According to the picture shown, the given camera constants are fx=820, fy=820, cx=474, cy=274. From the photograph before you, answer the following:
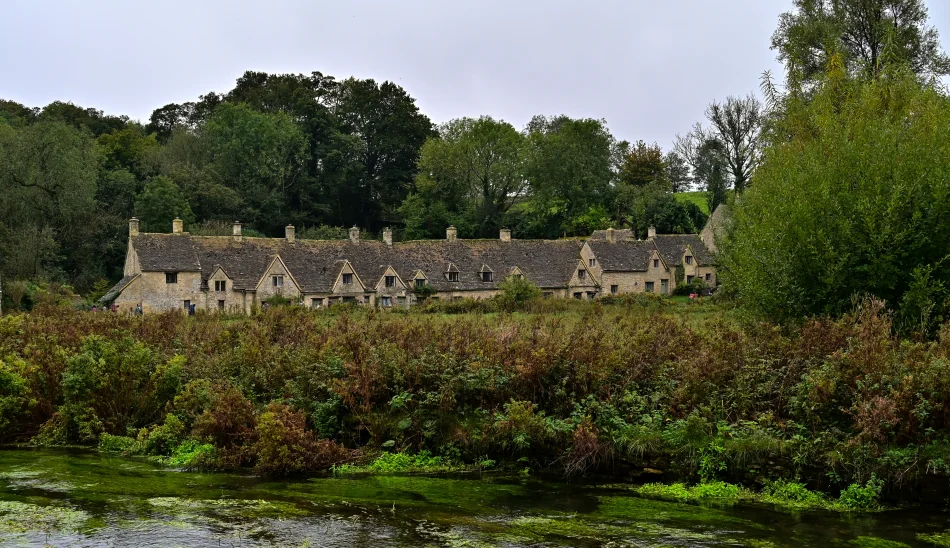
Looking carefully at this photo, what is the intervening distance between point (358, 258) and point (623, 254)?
24366 mm

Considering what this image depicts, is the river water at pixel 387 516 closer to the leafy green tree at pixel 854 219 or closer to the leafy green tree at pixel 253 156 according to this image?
the leafy green tree at pixel 854 219

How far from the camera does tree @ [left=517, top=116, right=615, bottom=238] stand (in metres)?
90.0

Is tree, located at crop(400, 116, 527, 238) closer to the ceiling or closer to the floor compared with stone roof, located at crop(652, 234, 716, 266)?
closer to the ceiling

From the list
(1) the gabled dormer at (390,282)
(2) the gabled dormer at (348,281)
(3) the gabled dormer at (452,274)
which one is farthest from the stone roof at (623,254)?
(2) the gabled dormer at (348,281)

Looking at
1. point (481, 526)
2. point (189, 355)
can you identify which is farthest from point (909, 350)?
point (189, 355)

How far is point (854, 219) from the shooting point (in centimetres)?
2038

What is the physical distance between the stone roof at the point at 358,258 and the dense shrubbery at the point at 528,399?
36594 mm

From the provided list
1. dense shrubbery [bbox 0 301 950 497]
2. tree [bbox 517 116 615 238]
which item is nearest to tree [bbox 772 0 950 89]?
dense shrubbery [bbox 0 301 950 497]

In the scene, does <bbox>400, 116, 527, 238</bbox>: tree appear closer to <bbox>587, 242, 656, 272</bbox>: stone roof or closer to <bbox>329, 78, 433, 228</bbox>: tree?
<bbox>329, 78, 433, 228</bbox>: tree

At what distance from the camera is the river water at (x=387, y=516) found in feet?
39.3

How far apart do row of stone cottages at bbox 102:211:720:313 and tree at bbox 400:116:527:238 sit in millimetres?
17468

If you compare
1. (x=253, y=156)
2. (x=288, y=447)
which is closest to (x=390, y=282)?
(x=253, y=156)

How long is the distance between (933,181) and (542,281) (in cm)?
4959

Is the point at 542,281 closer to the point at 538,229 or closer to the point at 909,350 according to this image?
the point at 538,229
